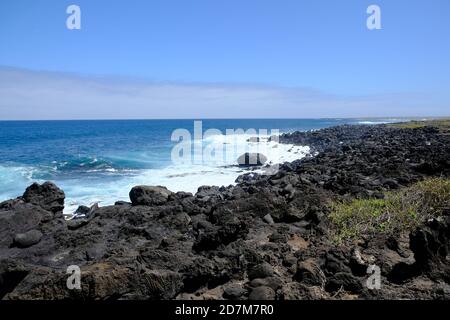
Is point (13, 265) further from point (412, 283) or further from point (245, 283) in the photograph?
point (412, 283)

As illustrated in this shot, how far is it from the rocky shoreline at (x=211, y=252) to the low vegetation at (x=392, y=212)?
248 mm

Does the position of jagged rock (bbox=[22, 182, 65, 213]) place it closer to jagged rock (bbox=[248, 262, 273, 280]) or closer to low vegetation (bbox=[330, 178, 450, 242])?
jagged rock (bbox=[248, 262, 273, 280])

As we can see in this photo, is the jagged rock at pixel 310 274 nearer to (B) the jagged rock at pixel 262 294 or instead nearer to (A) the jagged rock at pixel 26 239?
(B) the jagged rock at pixel 262 294

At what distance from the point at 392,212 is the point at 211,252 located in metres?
4.26

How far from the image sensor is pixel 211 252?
7414mm

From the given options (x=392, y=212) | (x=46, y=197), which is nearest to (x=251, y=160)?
(x=46, y=197)

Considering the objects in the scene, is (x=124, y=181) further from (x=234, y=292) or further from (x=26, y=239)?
(x=234, y=292)

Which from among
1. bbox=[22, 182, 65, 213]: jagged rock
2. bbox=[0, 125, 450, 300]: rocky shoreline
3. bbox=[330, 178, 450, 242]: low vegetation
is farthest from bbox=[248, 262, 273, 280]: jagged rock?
bbox=[22, 182, 65, 213]: jagged rock

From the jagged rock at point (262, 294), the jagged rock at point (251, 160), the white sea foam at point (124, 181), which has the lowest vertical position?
the white sea foam at point (124, 181)

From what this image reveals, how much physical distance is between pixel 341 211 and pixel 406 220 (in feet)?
4.56

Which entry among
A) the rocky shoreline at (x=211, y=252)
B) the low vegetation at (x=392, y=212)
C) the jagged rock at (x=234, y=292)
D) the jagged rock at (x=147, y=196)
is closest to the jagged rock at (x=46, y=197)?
the rocky shoreline at (x=211, y=252)

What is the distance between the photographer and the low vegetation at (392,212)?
8156mm
